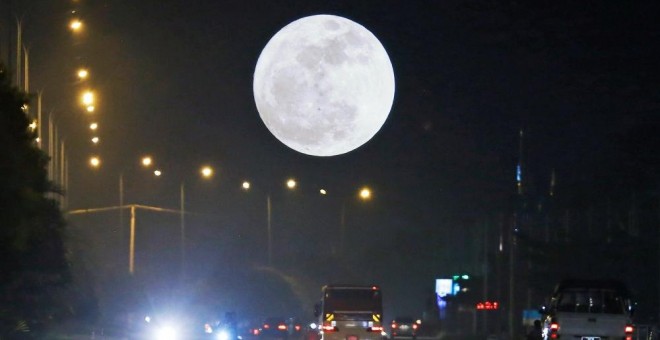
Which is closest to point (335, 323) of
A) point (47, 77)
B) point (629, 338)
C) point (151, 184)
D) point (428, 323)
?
point (629, 338)

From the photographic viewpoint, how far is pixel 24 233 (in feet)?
88.9

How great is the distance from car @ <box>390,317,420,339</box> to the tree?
34.2 metres

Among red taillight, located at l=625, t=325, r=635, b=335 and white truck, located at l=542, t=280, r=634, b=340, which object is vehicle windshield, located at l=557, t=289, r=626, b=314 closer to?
white truck, located at l=542, t=280, r=634, b=340

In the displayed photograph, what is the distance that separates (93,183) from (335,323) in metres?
52.5

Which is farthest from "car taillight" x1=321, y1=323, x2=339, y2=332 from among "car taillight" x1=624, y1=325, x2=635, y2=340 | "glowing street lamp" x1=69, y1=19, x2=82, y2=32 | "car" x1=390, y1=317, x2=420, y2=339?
"car" x1=390, y1=317, x2=420, y2=339

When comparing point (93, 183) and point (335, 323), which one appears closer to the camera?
point (335, 323)

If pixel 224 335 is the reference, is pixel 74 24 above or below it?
above

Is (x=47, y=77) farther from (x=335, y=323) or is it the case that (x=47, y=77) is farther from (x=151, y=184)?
(x=151, y=184)

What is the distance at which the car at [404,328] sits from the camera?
222ft

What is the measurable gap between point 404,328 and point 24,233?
43.6m

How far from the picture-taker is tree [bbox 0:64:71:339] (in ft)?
88.9

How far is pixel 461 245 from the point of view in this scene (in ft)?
331

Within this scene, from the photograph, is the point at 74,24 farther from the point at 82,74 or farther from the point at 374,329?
the point at 374,329

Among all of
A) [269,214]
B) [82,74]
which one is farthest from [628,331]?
[269,214]
